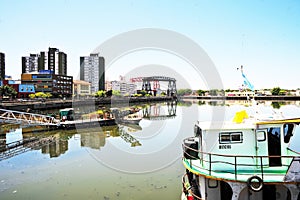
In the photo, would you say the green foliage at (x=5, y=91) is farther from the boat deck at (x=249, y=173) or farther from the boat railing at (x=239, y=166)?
the boat railing at (x=239, y=166)

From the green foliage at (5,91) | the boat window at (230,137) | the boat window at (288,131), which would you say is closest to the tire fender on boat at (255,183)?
the boat window at (230,137)

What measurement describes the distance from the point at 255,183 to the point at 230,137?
1.79m

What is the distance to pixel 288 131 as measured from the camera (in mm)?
9164

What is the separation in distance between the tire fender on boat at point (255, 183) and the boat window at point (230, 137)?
144 cm

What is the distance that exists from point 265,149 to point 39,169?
15423mm

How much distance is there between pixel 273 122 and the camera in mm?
9008

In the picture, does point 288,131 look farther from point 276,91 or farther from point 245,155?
point 276,91

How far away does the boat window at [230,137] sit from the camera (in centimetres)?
921

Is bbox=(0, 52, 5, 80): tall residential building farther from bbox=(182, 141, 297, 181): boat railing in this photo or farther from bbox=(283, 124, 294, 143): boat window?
bbox=(283, 124, 294, 143): boat window

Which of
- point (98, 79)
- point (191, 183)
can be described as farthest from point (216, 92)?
point (191, 183)

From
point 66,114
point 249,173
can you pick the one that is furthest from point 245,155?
point 66,114

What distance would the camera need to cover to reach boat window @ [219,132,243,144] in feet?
30.2

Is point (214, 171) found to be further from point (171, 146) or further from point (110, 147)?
point (110, 147)

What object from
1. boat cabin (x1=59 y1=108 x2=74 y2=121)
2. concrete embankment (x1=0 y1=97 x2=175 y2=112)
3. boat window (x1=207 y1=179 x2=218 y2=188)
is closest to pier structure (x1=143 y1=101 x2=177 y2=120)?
boat cabin (x1=59 y1=108 x2=74 y2=121)
